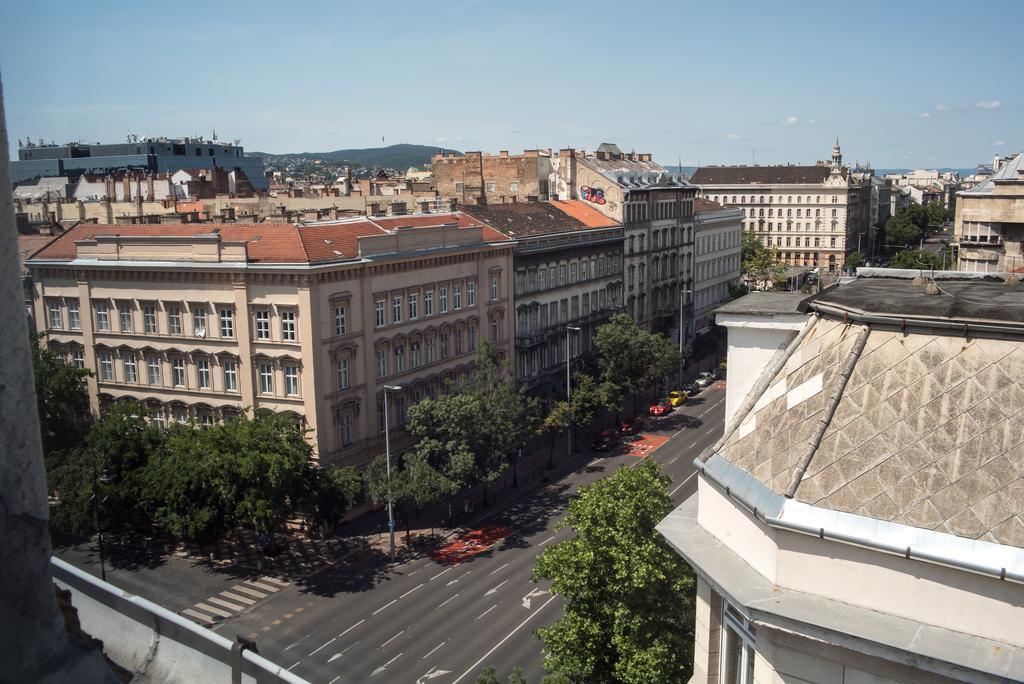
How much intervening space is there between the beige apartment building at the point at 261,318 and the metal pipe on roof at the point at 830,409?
38.5m

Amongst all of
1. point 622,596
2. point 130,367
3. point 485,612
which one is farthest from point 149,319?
point 622,596

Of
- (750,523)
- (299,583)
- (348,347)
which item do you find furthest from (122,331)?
(750,523)

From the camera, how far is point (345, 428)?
2045 inches

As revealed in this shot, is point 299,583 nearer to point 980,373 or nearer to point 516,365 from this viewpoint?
point 516,365

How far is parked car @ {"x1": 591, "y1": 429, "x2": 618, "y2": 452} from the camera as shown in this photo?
68.4 metres

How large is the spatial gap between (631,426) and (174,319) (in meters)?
37.6

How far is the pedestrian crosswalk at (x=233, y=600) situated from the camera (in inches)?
1566

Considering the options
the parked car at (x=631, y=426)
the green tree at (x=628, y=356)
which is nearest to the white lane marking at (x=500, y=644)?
the green tree at (x=628, y=356)

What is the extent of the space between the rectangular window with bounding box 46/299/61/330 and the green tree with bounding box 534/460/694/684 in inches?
1696

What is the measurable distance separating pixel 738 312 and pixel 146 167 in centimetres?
19058

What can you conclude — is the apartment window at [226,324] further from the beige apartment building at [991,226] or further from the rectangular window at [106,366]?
the beige apartment building at [991,226]

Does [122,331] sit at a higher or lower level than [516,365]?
higher

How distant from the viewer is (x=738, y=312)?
17938mm

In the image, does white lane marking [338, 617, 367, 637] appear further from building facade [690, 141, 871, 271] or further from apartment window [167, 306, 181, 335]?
building facade [690, 141, 871, 271]
